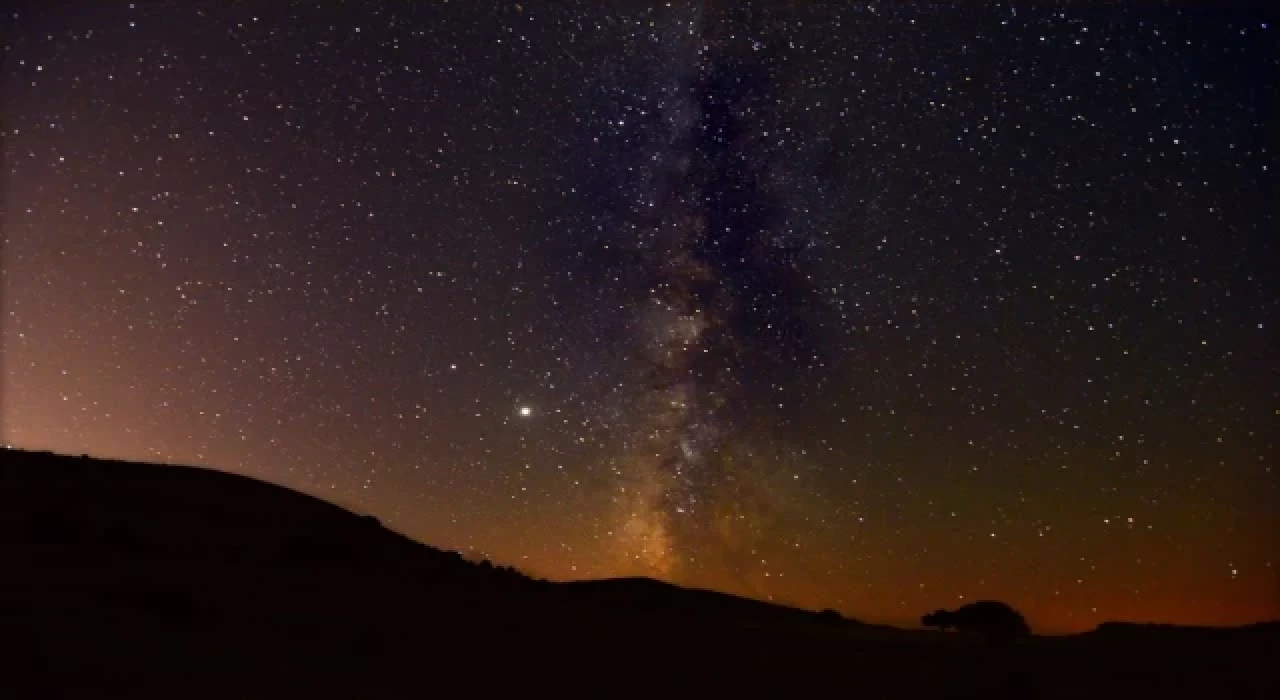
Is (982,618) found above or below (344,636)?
above

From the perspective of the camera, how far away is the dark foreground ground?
487 inches

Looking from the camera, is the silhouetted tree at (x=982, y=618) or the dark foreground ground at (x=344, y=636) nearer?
the dark foreground ground at (x=344, y=636)

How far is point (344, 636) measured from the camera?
15680 millimetres

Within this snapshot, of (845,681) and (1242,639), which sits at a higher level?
(1242,639)

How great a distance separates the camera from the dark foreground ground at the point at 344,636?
40.5 feet

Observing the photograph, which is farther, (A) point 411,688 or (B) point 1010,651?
(B) point 1010,651

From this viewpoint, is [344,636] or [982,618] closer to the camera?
[344,636]

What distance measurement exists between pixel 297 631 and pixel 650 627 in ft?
27.8

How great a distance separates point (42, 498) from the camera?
2427cm

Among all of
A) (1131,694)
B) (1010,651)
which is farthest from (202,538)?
(1131,694)

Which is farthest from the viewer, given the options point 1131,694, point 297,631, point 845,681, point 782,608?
point 782,608

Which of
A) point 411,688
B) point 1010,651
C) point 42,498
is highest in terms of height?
point 42,498

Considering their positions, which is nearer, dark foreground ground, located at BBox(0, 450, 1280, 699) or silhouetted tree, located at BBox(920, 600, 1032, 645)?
dark foreground ground, located at BBox(0, 450, 1280, 699)

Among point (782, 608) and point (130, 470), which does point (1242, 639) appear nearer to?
point (782, 608)
